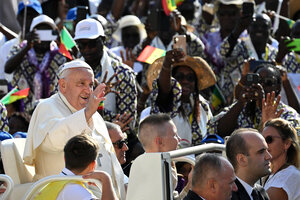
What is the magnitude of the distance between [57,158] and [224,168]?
2.04m

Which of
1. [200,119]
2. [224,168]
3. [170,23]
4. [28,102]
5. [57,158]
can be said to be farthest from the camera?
[170,23]

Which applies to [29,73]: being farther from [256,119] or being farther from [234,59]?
[256,119]

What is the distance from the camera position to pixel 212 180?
6.09 m

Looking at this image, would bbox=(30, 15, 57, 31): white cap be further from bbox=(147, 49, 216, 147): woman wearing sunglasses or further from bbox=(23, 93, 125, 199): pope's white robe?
bbox=(23, 93, 125, 199): pope's white robe

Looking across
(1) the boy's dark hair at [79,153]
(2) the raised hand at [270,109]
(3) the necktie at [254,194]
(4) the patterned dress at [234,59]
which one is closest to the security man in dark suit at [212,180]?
(3) the necktie at [254,194]

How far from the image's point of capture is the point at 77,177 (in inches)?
249


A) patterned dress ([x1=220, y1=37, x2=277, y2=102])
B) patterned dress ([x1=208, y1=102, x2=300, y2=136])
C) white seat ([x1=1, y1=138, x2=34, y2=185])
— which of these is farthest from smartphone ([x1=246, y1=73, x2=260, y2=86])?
white seat ([x1=1, y1=138, x2=34, y2=185])

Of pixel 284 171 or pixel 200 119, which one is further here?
pixel 200 119

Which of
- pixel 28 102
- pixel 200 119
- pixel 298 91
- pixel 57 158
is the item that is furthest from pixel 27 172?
pixel 298 91

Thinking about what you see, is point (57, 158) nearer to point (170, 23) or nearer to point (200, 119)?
point (200, 119)

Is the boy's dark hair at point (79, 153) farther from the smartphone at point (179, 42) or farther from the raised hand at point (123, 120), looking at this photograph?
the smartphone at point (179, 42)

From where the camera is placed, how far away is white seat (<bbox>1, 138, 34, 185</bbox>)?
295 inches

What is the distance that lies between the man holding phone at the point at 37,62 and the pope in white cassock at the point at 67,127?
12.4ft

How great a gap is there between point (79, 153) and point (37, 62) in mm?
5407
